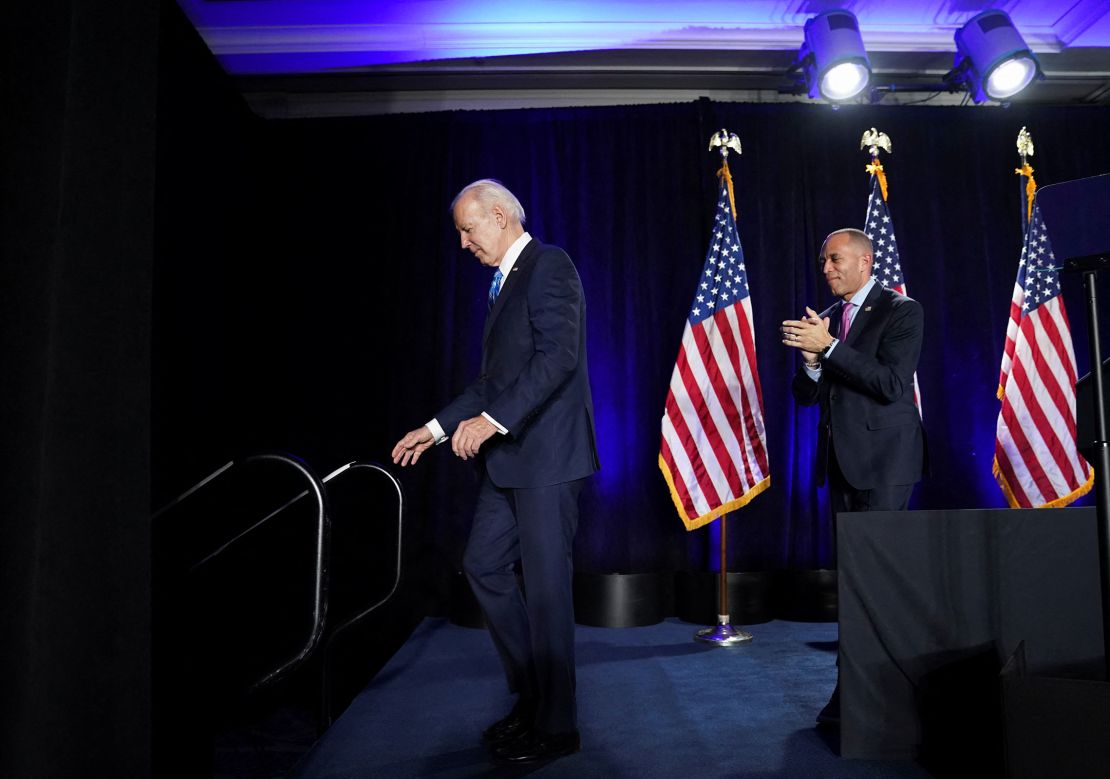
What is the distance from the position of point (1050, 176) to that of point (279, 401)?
207 inches

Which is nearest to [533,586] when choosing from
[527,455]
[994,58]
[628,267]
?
[527,455]

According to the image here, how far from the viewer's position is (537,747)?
1979 millimetres

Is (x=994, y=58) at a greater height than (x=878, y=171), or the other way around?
(x=994, y=58)

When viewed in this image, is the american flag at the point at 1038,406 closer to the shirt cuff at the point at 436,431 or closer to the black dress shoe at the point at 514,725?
the black dress shoe at the point at 514,725

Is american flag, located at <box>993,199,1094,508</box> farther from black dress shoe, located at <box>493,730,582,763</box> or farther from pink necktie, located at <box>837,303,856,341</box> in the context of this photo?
black dress shoe, located at <box>493,730,582,763</box>

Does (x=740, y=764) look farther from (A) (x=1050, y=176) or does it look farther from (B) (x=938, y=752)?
(A) (x=1050, y=176)

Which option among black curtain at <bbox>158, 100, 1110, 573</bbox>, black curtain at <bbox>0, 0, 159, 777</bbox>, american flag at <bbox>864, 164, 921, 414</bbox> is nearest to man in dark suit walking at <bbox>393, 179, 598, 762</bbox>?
black curtain at <bbox>0, 0, 159, 777</bbox>

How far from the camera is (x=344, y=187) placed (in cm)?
495

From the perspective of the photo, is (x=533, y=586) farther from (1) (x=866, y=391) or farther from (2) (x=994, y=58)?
(2) (x=994, y=58)

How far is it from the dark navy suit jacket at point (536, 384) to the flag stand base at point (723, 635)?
1.89 m

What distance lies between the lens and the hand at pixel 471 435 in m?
1.95

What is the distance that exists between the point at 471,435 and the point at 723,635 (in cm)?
228

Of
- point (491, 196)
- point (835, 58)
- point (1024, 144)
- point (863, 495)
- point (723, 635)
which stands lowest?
point (723, 635)

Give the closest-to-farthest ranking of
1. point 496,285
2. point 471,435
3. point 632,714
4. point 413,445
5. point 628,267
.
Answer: point 471,435
point 413,445
point 496,285
point 632,714
point 628,267
